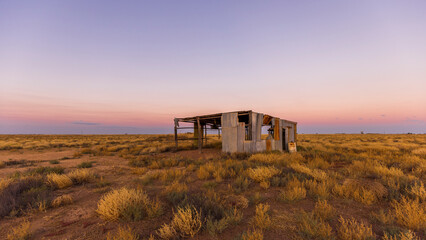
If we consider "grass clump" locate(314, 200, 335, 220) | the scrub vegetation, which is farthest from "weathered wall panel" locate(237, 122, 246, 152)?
"grass clump" locate(314, 200, 335, 220)

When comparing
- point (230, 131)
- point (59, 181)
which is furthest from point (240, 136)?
point (59, 181)

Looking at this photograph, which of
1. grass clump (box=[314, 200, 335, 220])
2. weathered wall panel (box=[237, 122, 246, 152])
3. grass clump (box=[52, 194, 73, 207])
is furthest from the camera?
weathered wall panel (box=[237, 122, 246, 152])

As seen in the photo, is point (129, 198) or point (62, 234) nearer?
point (62, 234)

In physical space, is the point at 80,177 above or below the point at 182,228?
below

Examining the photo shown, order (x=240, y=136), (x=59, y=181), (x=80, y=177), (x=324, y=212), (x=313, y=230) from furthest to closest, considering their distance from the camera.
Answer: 1. (x=240, y=136)
2. (x=80, y=177)
3. (x=59, y=181)
4. (x=324, y=212)
5. (x=313, y=230)

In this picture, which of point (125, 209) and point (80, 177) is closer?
point (125, 209)

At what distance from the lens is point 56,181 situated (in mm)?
6184

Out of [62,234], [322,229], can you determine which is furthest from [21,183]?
[322,229]

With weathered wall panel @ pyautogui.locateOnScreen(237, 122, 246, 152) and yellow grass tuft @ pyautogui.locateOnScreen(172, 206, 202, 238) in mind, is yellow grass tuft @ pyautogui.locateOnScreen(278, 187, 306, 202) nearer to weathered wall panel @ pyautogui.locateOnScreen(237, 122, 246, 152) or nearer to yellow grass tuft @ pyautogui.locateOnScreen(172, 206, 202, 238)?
yellow grass tuft @ pyautogui.locateOnScreen(172, 206, 202, 238)

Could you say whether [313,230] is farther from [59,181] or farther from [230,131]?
[230,131]

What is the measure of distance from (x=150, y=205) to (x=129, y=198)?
0.54 m

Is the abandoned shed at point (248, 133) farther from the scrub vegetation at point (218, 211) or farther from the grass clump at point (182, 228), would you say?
the grass clump at point (182, 228)

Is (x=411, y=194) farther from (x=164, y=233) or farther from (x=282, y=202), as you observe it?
(x=164, y=233)

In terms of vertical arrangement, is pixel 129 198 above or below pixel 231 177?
above
